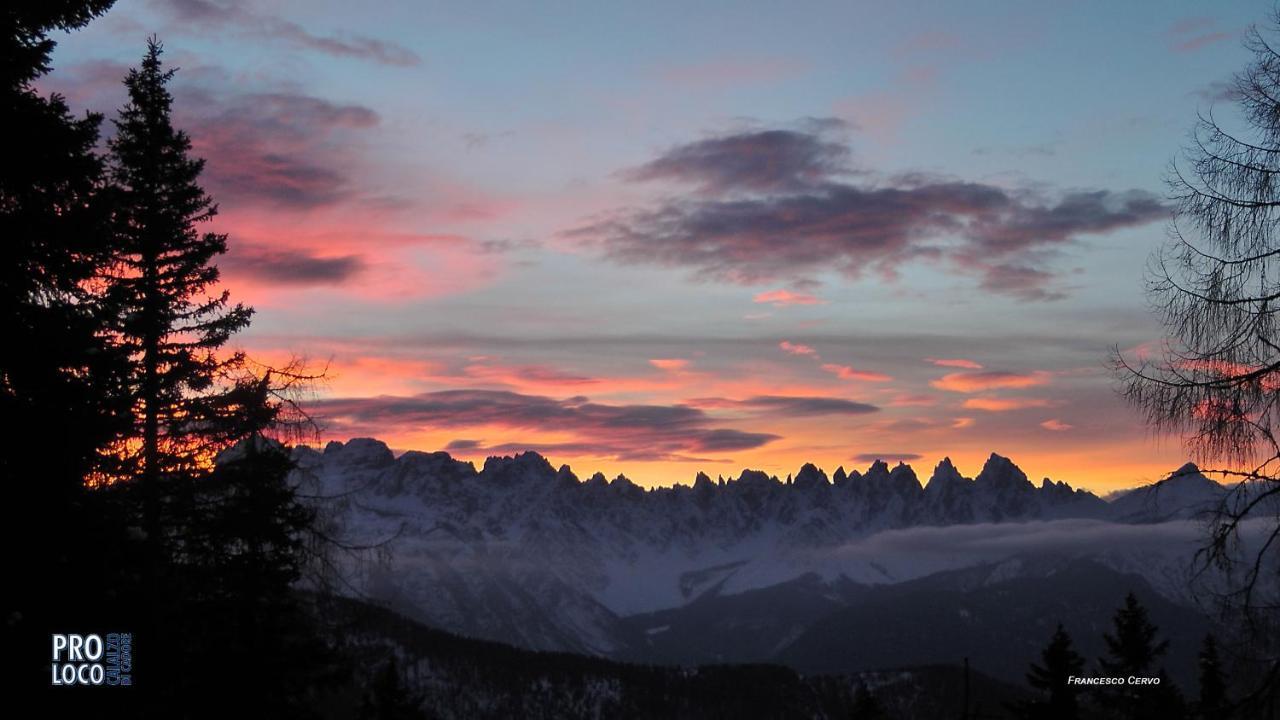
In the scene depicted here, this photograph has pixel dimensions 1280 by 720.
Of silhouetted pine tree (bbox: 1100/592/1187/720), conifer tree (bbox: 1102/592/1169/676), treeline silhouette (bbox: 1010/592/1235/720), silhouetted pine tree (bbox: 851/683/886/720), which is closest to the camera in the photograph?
silhouetted pine tree (bbox: 1100/592/1187/720)

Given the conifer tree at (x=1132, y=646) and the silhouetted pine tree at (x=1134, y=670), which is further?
the conifer tree at (x=1132, y=646)

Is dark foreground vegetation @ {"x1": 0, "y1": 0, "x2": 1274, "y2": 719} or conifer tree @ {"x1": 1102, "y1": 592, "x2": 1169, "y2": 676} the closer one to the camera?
dark foreground vegetation @ {"x1": 0, "y1": 0, "x2": 1274, "y2": 719}

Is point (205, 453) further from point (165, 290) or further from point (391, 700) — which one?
point (391, 700)

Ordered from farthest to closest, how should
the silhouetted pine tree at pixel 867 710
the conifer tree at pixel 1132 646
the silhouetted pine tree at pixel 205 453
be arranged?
the silhouetted pine tree at pixel 867 710, the conifer tree at pixel 1132 646, the silhouetted pine tree at pixel 205 453

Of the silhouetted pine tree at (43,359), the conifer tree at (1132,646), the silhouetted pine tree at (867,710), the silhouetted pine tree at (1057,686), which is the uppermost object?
the silhouetted pine tree at (43,359)

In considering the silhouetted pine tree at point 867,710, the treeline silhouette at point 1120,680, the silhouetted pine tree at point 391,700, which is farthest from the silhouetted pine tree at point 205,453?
the silhouetted pine tree at point 867,710

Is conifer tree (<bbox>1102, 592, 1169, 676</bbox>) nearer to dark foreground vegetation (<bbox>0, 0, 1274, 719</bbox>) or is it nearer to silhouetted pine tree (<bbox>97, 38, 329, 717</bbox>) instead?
dark foreground vegetation (<bbox>0, 0, 1274, 719</bbox>)

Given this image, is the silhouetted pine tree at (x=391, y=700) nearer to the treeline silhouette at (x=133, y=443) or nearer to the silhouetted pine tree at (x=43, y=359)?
the treeline silhouette at (x=133, y=443)

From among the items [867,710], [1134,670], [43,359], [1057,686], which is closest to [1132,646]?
[1134,670]

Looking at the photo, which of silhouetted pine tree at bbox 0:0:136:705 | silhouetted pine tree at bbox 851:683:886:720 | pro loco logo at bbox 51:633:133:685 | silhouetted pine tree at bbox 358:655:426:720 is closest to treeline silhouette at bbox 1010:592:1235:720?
silhouetted pine tree at bbox 851:683:886:720

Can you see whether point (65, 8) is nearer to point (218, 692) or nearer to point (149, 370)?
point (149, 370)

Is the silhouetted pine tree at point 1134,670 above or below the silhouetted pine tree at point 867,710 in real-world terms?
above

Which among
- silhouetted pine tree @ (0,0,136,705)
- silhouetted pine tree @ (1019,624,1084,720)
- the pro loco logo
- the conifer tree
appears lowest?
silhouetted pine tree @ (1019,624,1084,720)

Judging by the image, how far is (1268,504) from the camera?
39.7 ft
